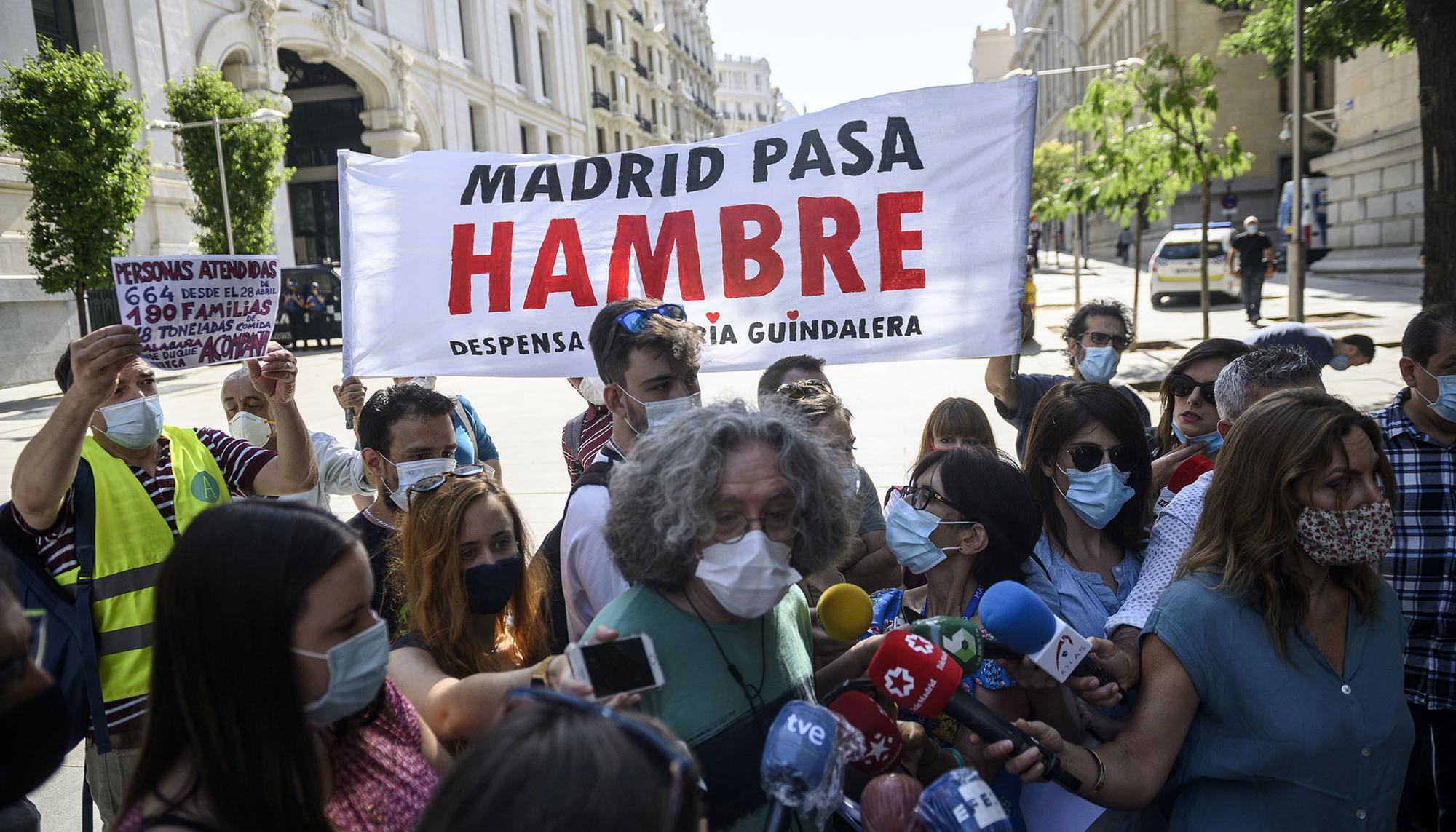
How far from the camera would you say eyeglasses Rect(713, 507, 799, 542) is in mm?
1959

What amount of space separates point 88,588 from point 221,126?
23021mm

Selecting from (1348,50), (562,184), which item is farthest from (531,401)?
(1348,50)

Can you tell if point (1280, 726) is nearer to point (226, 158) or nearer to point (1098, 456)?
point (1098, 456)

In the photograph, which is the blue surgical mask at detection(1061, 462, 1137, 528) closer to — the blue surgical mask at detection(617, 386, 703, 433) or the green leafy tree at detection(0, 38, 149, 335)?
the blue surgical mask at detection(617, 386, 703, 433)

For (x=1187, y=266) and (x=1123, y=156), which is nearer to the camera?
(x=1123, y=156)

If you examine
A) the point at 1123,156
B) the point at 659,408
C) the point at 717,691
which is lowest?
the point at 717,691

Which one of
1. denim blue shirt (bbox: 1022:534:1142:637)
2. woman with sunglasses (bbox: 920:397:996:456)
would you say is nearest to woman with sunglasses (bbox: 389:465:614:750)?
denim blue shirt (bbox: 1022:534:1142:637)

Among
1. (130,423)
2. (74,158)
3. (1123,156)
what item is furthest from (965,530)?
(74,158)

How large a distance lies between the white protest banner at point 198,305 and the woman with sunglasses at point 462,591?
0.91 metres

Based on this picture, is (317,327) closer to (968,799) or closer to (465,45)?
(465,45)

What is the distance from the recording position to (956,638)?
1.99 meters

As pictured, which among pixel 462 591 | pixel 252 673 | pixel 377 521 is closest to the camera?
pixel 252 673

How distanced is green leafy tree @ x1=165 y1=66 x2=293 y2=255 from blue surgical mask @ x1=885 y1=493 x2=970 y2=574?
22.6m

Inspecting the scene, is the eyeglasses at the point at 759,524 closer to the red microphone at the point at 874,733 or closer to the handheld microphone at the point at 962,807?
the red microphone at the point at 874,733
